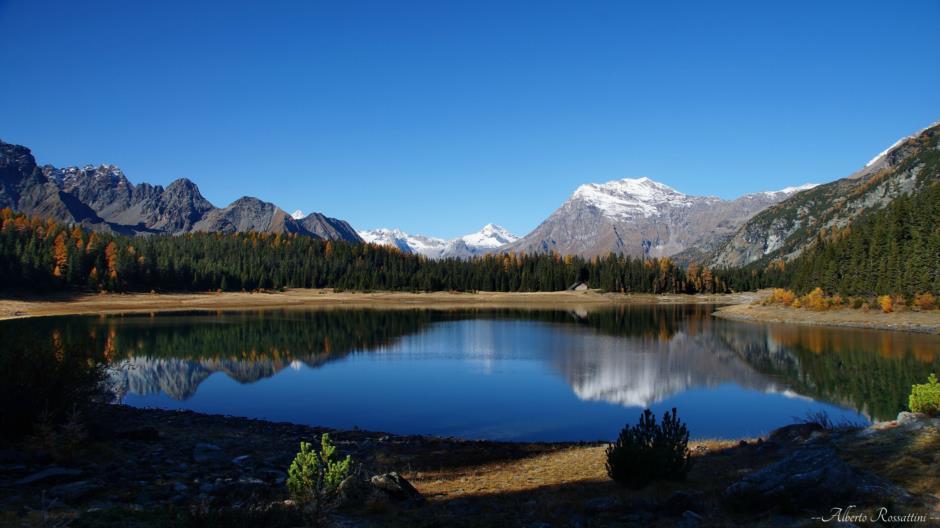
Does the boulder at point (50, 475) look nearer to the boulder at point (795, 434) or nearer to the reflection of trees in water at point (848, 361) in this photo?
the boulder at point (795, 434)

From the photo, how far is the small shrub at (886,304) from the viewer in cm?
6696

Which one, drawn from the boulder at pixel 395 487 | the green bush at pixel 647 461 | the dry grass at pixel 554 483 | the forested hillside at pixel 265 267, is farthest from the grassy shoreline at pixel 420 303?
the boulder at pixel 395 487

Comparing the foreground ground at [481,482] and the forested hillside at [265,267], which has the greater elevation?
the forested hillside at [265,267]

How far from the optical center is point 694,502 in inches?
381

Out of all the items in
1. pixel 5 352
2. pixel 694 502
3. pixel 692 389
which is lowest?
pixel 692 389

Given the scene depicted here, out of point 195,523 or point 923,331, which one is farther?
point 923,331

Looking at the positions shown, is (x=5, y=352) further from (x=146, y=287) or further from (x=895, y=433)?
(x=146, y=287)

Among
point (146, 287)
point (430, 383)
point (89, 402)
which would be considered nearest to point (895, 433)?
point (89, 402)

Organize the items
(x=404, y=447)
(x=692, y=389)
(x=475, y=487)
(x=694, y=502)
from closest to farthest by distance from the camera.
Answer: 1. (x=694, y=502)
2. (x=475, y=487)
3. (x=404, y=447)
4. (x=692, y=389)

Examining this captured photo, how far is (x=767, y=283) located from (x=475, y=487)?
180786 mm

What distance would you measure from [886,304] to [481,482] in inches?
2816

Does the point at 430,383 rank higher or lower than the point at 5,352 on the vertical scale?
lower

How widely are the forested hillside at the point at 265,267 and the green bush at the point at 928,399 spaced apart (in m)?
115

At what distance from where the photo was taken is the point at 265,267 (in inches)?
6230
